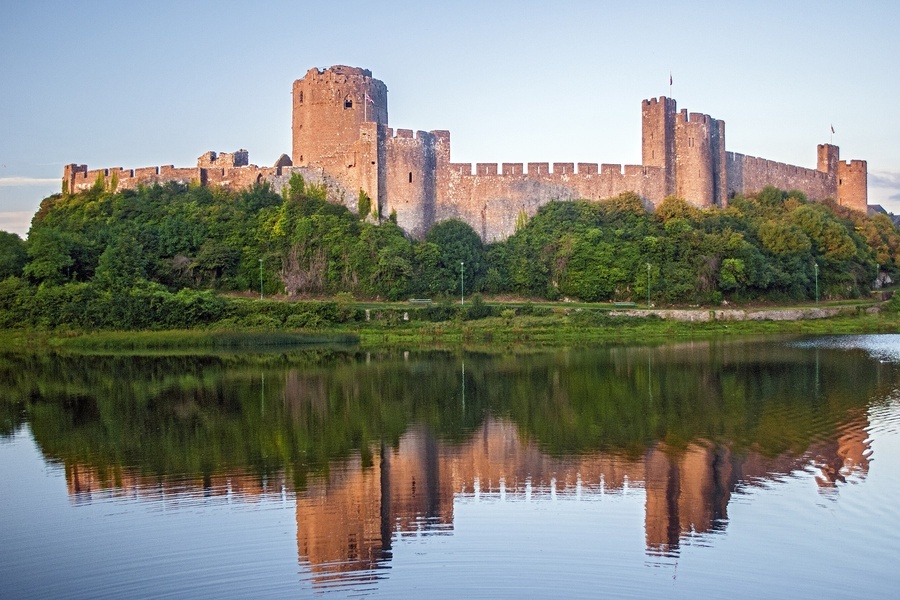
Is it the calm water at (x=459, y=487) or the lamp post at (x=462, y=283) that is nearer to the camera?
the calm water at (x=459, y=487)

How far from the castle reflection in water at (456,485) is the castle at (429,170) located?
17322mm

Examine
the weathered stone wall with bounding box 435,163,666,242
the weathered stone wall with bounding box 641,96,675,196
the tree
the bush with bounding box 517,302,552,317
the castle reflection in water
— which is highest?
the weathered stone wall with bounding box 641,96,675,196

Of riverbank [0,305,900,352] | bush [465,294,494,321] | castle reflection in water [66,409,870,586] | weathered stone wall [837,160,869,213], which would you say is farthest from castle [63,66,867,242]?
castle reflection in water [66,409,870,586]

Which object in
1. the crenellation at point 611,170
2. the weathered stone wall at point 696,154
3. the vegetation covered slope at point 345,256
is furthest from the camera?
the crenellation at point 611,170

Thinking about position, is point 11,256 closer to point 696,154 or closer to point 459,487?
point 696,154

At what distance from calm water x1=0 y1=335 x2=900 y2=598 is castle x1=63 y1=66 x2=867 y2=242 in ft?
40.4

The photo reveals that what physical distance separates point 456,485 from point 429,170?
1952 cm

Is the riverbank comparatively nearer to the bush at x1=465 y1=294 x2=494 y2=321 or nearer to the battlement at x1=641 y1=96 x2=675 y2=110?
the bush at x1=465 y1=294 x2=494 y2=321

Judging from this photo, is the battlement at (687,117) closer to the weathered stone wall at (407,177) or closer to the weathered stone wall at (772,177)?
the weathered stone wall at (772,177)

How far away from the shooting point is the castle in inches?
1078

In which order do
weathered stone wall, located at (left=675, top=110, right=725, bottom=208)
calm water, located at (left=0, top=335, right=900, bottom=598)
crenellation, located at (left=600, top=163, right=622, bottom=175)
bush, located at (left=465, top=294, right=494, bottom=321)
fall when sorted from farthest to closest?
crenellation, located at (left=600, top=163, right=622, bottom=175)
weathered stone wall, located at (left=675, top=110, right=725, bottom=208)
bush, located at (left=465, top=294, right=494, bottom=321)
calm water, located at (left=0, top=335, right=900, bottom=598)

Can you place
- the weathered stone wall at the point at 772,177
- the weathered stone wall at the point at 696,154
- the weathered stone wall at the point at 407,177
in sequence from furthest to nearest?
the weathered stone wall at the point at 772,177 → the weathered stone wall at the point at 696,154 → the weathered stone wall at the point at 407,177

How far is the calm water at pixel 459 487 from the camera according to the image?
6.49m

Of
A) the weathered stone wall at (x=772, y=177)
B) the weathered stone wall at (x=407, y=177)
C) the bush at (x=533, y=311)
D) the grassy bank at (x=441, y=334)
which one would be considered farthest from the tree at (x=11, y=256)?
the weathered stone wall at (x=772, y=177)
